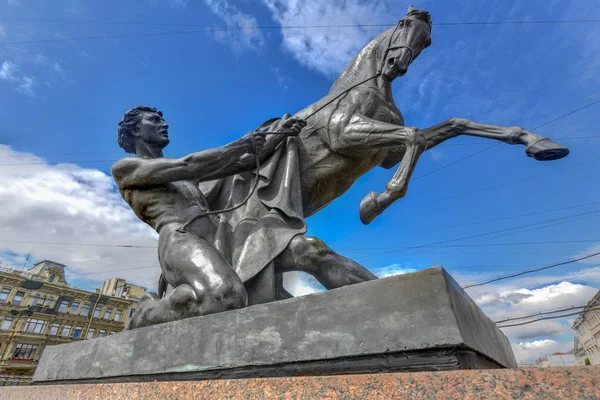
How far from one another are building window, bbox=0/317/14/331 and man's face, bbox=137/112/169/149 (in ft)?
138

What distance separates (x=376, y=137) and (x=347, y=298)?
175 centimetres

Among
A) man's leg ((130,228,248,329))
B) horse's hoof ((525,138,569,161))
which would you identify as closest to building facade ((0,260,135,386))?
man's leg ((130,228,248,329))

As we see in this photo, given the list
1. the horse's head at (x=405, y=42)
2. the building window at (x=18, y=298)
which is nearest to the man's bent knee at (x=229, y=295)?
the horse's head at (x=405, y=42)

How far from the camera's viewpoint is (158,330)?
215 centimetres

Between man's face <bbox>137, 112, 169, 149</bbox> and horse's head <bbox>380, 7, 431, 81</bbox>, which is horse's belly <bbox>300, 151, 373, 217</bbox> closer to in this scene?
horse's head <bbox>380, 7, 431, 81</bbox>

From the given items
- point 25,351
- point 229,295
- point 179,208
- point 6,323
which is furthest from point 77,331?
point 229,295

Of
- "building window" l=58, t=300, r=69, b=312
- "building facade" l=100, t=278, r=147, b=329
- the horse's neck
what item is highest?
"building facade" l=100, t=278, r=147, b=329

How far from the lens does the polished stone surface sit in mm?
888

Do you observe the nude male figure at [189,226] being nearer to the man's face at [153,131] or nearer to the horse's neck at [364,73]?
the man's face at [153,131]

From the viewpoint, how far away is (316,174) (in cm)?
327

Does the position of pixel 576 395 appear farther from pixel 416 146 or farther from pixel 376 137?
pixel 376 137

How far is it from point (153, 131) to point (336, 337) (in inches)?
106

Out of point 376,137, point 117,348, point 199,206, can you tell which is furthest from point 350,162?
point 117,348

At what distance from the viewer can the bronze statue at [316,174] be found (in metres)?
2.50
